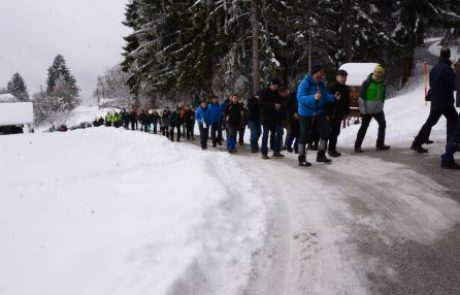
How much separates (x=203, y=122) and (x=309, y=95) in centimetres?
709

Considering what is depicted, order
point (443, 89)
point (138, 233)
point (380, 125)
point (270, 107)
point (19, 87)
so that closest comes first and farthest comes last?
point (138, 233), point (443, 89), point (380, 125), point (270, 107), point (19, 87)

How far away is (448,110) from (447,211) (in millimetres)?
3703

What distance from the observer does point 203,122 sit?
15.0m

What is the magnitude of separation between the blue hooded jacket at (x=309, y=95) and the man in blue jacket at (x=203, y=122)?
673 cm

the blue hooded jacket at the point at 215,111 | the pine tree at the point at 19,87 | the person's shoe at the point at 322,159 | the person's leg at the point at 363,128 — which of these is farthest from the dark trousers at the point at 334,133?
the pine tree at the point at 19,87

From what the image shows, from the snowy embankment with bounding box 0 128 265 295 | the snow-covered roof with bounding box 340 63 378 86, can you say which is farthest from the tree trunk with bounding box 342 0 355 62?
the snowy embankment with bounding box 0 128 265 295

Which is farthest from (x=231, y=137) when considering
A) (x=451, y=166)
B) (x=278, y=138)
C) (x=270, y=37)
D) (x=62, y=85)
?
(x=62, y=85)

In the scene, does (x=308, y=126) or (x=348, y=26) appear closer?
(x=308, y=126)

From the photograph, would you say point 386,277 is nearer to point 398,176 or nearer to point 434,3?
point 398,176

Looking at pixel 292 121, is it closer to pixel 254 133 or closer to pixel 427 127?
pixel 254 133

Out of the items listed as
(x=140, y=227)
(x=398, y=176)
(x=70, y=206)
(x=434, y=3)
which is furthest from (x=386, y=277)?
(x=434, y=3)

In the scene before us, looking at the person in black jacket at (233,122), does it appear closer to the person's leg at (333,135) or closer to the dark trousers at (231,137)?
the dark trousers at (231,137)

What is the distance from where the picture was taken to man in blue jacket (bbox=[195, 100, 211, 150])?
14883 mm

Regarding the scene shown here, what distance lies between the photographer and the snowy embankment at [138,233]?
3.70 m
